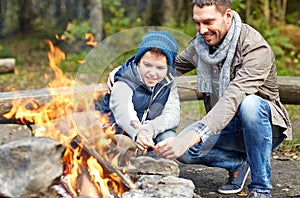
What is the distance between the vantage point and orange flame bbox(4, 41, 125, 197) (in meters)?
3.20

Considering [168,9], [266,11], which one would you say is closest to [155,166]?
[266,11]

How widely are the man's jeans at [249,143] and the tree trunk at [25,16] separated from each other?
37.0ft

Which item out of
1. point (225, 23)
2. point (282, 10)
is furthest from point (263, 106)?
point (282, 10)

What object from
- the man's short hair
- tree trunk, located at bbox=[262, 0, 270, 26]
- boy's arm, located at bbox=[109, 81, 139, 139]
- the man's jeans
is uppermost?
the man's short hair

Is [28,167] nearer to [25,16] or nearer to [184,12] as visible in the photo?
[184,12]

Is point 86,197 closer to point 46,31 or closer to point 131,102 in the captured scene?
point 131,102

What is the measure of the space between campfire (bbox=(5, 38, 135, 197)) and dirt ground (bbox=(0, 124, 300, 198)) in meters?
0.91

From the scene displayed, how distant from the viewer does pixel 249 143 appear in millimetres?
3674

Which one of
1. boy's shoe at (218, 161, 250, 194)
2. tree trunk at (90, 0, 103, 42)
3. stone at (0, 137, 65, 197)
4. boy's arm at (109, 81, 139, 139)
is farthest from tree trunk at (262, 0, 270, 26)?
stone at (0, 137, 65, 197)

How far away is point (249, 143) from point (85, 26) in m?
8.08

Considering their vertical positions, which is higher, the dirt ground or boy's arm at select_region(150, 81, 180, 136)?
boy's arm at select_region(150, 81, 180, 136)

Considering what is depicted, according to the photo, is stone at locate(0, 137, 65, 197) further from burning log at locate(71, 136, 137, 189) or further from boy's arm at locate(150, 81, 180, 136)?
boy's arm at locate(150, 81, 180, 136)

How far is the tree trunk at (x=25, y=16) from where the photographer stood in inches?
583

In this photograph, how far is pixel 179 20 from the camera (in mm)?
13484
